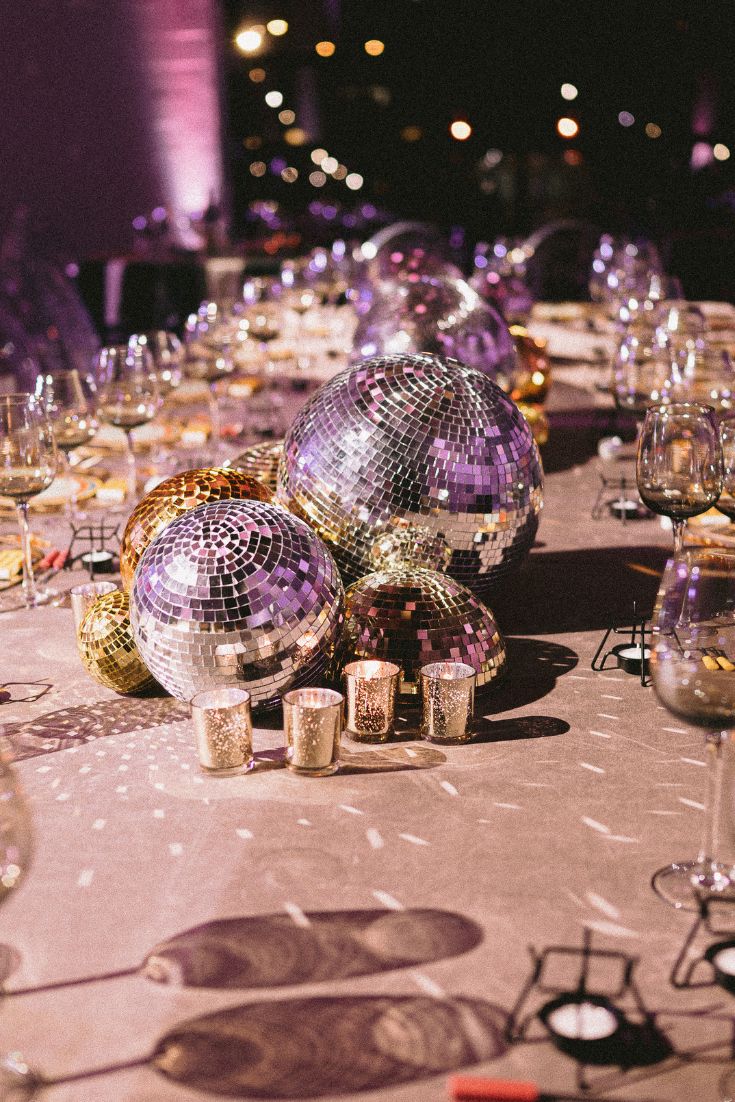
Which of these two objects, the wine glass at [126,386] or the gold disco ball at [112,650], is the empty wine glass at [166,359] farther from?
the gold disco ball at [112,650]

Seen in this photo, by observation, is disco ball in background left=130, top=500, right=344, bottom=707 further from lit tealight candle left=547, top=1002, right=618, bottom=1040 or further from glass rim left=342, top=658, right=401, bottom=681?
lit tealight candle left=547, top=1002, right=618, bottom=1040

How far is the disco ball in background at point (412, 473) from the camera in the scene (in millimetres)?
1560

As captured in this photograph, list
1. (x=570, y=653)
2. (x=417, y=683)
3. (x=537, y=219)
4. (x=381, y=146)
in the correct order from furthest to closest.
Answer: (x=381, y=146), (x=537, y=219), (x=570, y=653), (x=417, y=683)

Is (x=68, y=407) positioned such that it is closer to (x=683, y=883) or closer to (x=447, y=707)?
(x=447, y=707)

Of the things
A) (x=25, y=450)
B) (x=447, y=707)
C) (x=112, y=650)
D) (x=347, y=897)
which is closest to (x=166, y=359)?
(x=25, y=450)

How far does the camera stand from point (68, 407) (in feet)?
6.68

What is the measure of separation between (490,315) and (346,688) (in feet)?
4.67

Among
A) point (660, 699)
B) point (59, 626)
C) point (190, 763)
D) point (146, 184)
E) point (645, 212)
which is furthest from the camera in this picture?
A: point (645, 212)

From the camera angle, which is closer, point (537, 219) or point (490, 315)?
point (490, 315)

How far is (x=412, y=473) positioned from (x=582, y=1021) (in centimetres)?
88

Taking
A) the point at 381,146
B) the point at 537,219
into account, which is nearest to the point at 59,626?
the point at 537,219

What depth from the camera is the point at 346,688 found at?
1.31 m

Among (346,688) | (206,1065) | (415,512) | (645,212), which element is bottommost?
(206,1065)

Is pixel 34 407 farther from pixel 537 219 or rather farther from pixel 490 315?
pixel 537 219
